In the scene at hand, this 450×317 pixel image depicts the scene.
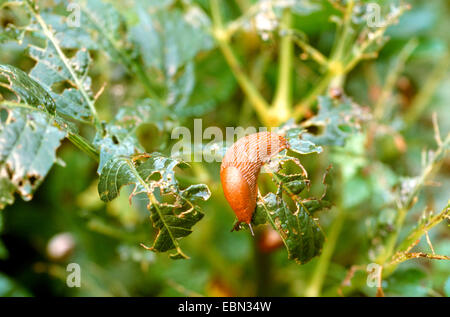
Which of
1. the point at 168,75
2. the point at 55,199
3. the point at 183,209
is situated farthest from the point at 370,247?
the point at 55,199

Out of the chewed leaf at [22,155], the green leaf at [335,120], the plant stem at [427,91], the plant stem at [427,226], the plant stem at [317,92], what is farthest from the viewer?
the plant stem at [427,91]

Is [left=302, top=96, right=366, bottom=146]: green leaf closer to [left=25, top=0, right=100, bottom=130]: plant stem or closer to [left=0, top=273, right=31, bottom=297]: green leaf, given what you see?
[left=25, top=0, right=100, bottom=130]: plant stem

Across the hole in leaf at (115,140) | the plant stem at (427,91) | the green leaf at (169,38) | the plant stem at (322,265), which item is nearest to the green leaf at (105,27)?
the green leaf at (169,38)

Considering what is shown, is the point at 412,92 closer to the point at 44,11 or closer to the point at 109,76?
the point at 109,76

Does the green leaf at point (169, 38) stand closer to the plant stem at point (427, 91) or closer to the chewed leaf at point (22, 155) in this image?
the chewed leaf at point (22, 155)

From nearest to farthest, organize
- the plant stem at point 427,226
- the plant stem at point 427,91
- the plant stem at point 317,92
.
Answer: the plant stem at point 427,226, the plant stem at point 317,92, the plant stem at point 427,91

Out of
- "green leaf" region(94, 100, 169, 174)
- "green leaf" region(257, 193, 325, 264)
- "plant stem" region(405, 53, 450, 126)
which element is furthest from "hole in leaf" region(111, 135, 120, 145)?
"plant stem" region(405, 53, 450, 126)

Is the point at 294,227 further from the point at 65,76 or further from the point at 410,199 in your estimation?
the point at 65,76
